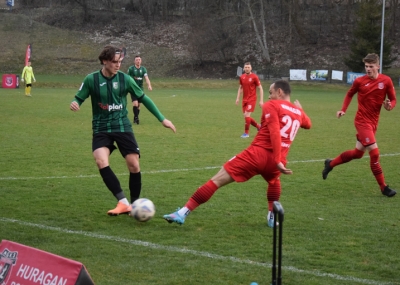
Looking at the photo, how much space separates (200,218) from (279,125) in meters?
1.62

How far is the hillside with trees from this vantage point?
194 feet

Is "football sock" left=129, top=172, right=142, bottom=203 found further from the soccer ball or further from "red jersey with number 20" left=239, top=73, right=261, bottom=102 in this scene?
"red jersey with number 20" left=239, top=73, right=261, bottom=102

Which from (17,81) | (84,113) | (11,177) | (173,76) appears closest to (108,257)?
(11,177)

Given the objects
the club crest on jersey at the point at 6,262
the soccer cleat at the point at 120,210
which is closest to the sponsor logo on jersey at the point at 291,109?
the soccer cleat at the point at 120,210

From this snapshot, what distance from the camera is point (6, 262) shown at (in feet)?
14.3

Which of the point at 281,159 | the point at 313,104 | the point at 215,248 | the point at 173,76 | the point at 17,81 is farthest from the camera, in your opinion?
the point at 173,76

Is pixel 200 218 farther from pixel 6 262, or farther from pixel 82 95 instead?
pixel 6 262

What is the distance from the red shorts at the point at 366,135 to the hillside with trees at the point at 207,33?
141 ft

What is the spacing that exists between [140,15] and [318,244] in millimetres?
67877

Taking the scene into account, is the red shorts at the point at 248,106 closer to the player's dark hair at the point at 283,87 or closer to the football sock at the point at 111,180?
the football sock at the point at 111,180

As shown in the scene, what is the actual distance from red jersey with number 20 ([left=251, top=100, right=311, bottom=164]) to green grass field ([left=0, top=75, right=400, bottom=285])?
951 mm

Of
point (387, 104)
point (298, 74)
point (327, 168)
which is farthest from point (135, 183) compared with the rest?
point (298, 74)

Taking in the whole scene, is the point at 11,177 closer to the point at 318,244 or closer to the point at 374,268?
the point at 318,244

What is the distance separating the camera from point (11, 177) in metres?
10.2
